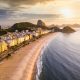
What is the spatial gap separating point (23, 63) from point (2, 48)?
2047 centimetres

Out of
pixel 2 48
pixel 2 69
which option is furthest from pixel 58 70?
pixel 2 48

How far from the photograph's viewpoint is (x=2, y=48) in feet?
260

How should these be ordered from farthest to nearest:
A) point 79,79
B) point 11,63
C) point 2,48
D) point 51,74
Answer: point 2,48, point 11,63, point 51,74, point 79,79

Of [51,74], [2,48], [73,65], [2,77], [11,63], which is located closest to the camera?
[2,77]

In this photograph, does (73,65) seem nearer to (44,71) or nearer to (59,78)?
(44,71)

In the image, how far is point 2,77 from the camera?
45281mm

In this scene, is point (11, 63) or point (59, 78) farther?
point (11, 63)

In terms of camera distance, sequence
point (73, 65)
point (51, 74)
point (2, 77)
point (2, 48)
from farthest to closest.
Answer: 1. point (2, 48)
2. point (73, 65)
3. point (51, 74)
4. point (2, 77)

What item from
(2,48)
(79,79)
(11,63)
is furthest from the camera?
(2,48)

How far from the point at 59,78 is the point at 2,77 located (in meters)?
11.9

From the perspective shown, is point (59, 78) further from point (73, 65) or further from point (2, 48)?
point (2, 48)

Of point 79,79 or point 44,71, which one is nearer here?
point 79,79

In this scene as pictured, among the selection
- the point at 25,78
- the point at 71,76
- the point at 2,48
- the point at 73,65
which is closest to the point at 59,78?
the point at 71,76

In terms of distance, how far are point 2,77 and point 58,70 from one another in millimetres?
17876
